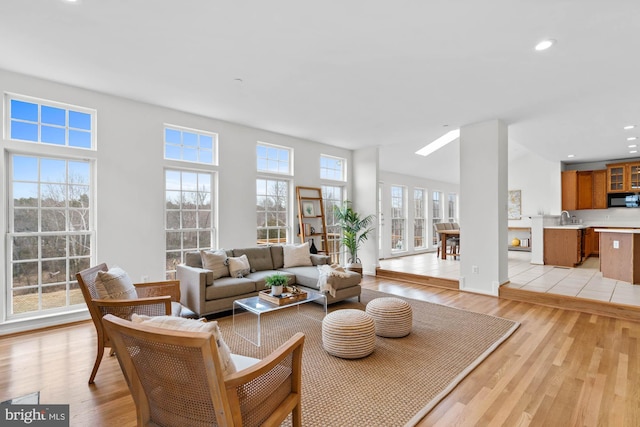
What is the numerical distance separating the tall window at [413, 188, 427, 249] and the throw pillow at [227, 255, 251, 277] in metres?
6.57

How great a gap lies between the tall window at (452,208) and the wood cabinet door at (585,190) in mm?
3575

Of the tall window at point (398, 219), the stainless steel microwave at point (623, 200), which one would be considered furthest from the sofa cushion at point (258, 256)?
the stainless steel microwave at point (623, 200)

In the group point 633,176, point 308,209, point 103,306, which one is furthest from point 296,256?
point 633,176

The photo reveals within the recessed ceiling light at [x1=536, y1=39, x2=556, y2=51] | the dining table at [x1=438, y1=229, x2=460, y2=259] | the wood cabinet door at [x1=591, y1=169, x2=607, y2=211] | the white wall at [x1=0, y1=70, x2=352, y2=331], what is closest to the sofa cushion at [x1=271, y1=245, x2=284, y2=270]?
the white wall at [x1=0, y1=70, x2=352, y2=331]

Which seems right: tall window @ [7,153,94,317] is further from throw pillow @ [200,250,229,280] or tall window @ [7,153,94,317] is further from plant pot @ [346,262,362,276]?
plant pot @ [346,262,362,276]

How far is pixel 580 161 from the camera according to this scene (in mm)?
8773

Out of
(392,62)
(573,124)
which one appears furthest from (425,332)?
(573,124)

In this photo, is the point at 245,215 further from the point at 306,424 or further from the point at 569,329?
the point at 569,329

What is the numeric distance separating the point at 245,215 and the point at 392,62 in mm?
3359

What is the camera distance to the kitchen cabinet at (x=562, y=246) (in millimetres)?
6703

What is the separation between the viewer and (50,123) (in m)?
3.67

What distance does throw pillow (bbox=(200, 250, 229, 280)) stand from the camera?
411 centimetres

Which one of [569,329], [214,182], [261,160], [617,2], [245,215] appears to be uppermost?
[617,2]

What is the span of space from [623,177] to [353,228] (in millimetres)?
7521
